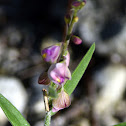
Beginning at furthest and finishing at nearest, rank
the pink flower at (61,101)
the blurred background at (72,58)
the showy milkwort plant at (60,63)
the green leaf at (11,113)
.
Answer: the blurred background at (72,58) < the green leaf at (11,113) < the pink flower at (61,101) < the showy milkwort plant at (60,63)

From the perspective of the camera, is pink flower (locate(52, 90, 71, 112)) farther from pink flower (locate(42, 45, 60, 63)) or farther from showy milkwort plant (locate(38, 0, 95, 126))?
pink flower (locate(42, 45, 60, 63))

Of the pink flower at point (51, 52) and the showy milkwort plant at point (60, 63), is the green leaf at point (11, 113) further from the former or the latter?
the pink flower at point (51, 52)

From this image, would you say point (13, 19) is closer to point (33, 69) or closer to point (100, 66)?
point (33, 69)

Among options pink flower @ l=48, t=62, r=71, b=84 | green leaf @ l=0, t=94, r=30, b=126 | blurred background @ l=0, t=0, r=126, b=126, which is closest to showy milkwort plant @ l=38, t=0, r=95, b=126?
pink flower @ l=48, t=62, r=71, b=84

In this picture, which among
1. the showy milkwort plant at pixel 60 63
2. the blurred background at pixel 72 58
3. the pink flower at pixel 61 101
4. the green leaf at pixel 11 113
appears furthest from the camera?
the blurred background at pixel 72 58

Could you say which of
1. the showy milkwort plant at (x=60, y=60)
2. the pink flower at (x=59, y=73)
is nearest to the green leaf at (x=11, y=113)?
the showy milkwort plant at (x=60, y=60)

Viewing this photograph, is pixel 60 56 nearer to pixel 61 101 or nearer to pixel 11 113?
pixel 61 101
